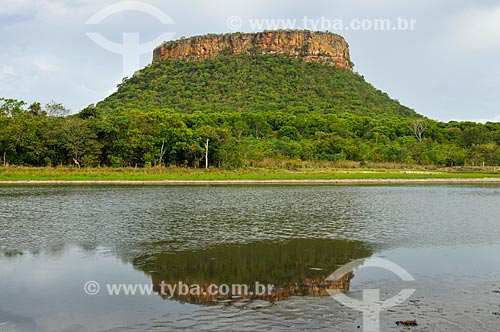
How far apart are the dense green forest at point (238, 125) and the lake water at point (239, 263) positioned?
27.0 metres

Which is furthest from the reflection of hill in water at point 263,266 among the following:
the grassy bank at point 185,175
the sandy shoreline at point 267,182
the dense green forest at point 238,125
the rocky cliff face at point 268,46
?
the rocky cliff face at point 268,46

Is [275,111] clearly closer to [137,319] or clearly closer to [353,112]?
[353,112]

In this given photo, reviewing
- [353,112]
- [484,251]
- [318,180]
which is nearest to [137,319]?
[484,251]

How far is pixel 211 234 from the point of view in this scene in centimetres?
1502

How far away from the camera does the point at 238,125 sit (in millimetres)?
71688

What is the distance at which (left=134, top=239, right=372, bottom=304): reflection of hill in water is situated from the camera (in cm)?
919

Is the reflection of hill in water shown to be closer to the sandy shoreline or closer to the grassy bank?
the sandy shoreline

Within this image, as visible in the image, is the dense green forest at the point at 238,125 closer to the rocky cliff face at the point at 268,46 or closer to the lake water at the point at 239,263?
the rocky cliff face at the point at 268,46

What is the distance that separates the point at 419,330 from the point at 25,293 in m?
6.95

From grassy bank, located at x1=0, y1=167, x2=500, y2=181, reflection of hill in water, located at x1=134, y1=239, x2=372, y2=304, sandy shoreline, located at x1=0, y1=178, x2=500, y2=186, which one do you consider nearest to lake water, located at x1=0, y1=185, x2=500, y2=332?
reflection of hill in water, located at x1=134, y1=239, x2=372, y2=304

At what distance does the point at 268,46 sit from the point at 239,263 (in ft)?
308

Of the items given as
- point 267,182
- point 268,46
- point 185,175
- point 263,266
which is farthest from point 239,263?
point 268,46

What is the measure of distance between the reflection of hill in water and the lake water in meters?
0.03

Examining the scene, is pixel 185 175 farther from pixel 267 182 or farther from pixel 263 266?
pixel 263 266
